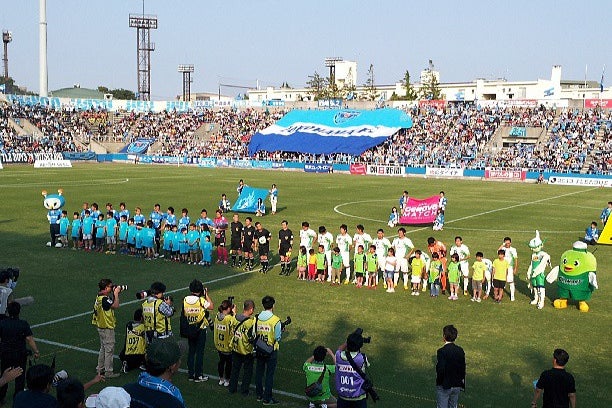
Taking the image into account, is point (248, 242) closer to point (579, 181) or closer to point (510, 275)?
point (510, 275)

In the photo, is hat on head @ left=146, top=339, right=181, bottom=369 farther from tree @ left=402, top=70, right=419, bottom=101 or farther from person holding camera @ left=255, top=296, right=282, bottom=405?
tree @ left=402, top=70, right=419, bottom=101

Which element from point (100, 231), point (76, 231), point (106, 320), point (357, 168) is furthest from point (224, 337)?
point (357, 168)

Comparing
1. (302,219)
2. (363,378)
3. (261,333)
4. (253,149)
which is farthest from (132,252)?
(253,149)

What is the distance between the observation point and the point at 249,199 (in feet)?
105

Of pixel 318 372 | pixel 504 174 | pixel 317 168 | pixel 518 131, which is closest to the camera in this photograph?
pixel 318 372

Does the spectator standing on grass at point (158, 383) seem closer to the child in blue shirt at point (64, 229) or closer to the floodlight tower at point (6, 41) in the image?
the child in blue shirt at point (64, 229)

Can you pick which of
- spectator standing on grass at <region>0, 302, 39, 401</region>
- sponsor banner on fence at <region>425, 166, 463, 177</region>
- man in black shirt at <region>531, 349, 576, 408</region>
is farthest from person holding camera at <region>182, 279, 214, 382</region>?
sponsor banner on fence at <region>425, 166, 463, 177</region>

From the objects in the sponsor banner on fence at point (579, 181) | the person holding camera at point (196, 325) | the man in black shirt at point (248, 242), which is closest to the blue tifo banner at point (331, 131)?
the sponsor banner on fence at point (579, 181)

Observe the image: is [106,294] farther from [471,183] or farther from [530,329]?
[471,183]

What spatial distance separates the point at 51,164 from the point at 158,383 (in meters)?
67.6

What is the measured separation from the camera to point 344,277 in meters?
18.9

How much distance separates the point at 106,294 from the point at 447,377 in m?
5.84

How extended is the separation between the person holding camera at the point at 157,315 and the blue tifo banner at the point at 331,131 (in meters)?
60.9

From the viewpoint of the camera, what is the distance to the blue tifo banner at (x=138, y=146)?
83562 millimetres
